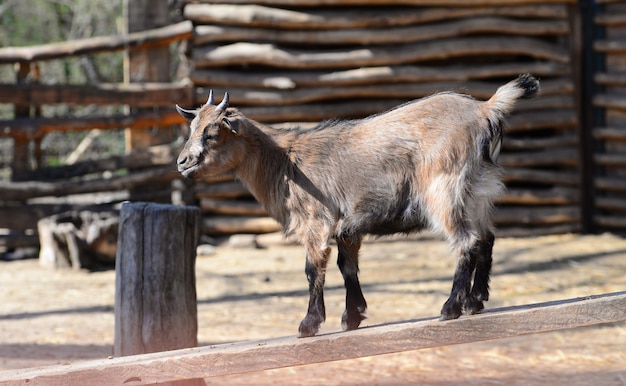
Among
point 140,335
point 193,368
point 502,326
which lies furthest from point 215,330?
point 502,326

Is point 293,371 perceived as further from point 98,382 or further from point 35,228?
point 35,228

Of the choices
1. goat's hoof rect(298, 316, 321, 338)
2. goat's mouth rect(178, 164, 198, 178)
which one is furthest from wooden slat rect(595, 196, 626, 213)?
goat's mouth rect(178, 164, 198, 178)

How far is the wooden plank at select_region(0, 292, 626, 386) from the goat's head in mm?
918

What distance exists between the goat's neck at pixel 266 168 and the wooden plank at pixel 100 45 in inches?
244

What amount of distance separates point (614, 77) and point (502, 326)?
7023 millimetres

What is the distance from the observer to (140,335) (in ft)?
16.1

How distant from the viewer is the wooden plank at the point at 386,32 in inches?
399

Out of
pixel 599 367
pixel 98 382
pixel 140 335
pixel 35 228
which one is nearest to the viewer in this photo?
pixel 98 382

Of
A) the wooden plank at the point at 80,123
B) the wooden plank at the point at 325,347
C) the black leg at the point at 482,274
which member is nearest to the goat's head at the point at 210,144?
the wooden plank at the point at 325,347

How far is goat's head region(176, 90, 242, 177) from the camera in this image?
13.7 feet

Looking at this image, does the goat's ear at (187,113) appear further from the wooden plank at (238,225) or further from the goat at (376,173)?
the wooden plank at (238,225)

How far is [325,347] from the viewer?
4035 millimetres

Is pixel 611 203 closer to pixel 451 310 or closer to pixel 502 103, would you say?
pixel 502 103

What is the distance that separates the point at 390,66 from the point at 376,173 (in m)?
6.43
